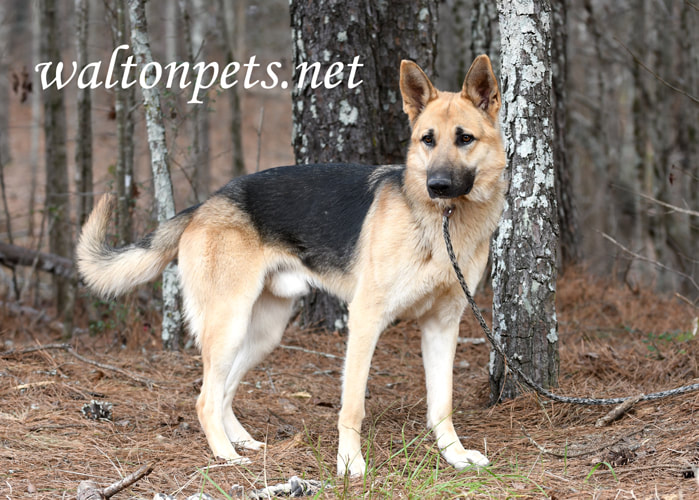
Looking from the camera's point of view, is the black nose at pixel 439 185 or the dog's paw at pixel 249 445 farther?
the dog's paw at pixel 249 445

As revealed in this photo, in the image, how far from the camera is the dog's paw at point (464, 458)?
12.5 feet

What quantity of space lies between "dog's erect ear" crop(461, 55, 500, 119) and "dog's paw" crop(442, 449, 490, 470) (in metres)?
1.94

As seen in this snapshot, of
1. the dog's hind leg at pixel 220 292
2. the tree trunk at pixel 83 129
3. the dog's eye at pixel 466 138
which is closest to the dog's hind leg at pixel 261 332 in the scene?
the dog's hind leg at pixel 220 292

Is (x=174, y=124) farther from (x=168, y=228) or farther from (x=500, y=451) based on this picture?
(x=500, y=451)

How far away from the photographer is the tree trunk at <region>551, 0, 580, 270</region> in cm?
786

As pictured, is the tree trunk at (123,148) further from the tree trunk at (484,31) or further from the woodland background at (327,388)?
the tree trunk at (484,31)

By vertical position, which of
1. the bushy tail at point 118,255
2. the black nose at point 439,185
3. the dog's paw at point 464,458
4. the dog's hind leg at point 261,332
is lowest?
the dog's paw at point 464,458

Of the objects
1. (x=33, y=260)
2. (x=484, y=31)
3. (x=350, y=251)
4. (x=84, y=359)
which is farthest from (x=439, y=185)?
(x=33, y=260)

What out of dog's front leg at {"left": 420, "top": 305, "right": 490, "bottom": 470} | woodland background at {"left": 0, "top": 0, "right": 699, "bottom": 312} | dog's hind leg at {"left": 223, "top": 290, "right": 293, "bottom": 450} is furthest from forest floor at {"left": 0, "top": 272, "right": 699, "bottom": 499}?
woodland background at {"left": 0, "top": 0, "right": 699, "bottom": 312}

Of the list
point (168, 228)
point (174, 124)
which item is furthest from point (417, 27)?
point (168, 228)

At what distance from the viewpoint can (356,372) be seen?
3.92 metres

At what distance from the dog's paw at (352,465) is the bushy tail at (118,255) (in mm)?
1818

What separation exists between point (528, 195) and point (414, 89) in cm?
104

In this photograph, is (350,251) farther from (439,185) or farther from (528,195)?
(528,195)
